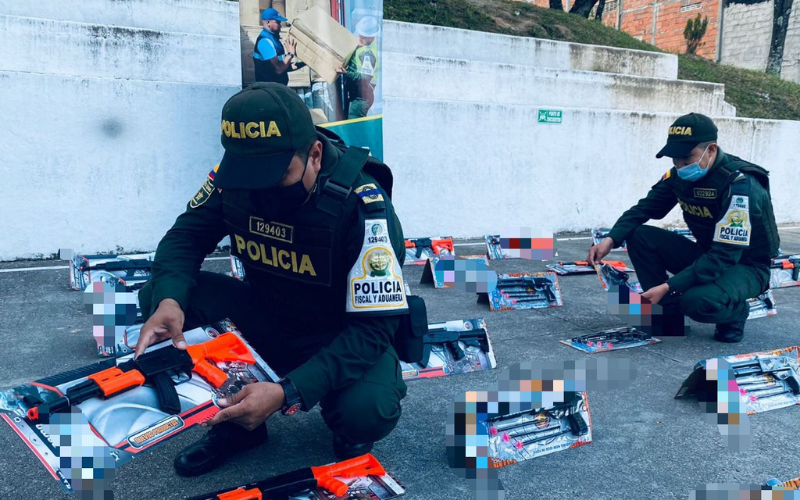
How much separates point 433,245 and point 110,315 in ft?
10.7

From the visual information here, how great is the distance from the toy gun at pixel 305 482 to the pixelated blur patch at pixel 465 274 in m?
2.63

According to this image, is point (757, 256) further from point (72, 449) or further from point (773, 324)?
point (72, 449)

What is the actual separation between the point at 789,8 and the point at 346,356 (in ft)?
73.4

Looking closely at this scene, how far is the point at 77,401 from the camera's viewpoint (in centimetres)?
168

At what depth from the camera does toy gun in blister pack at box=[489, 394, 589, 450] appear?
7.63 feet

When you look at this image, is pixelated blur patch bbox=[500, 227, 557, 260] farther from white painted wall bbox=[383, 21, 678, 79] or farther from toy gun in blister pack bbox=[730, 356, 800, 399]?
white painted wall bbox=[383, 21, 678, 79]

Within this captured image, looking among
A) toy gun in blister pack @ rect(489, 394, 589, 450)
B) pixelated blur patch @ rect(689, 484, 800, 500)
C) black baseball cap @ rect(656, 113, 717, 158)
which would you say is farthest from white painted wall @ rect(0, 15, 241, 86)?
pixelated blur patch @ rect(689, 484, 800, 500)

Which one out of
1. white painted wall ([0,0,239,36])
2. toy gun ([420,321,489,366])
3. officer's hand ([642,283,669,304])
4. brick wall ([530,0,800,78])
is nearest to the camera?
toy gun ([420,321,489,366])

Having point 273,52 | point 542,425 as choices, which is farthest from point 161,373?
point 273,52

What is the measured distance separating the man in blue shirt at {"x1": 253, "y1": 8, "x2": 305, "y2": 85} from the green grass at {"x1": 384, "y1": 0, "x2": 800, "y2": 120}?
21.3 feet

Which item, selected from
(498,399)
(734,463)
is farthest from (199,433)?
(734,463)

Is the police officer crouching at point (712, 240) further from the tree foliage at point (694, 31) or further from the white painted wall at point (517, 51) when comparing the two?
the tree foliage at point (694, 31)

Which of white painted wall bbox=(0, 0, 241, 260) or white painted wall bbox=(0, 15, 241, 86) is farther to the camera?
white painted wall bbox=(0, 15, 241, 86)

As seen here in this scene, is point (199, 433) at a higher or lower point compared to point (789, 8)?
lower
